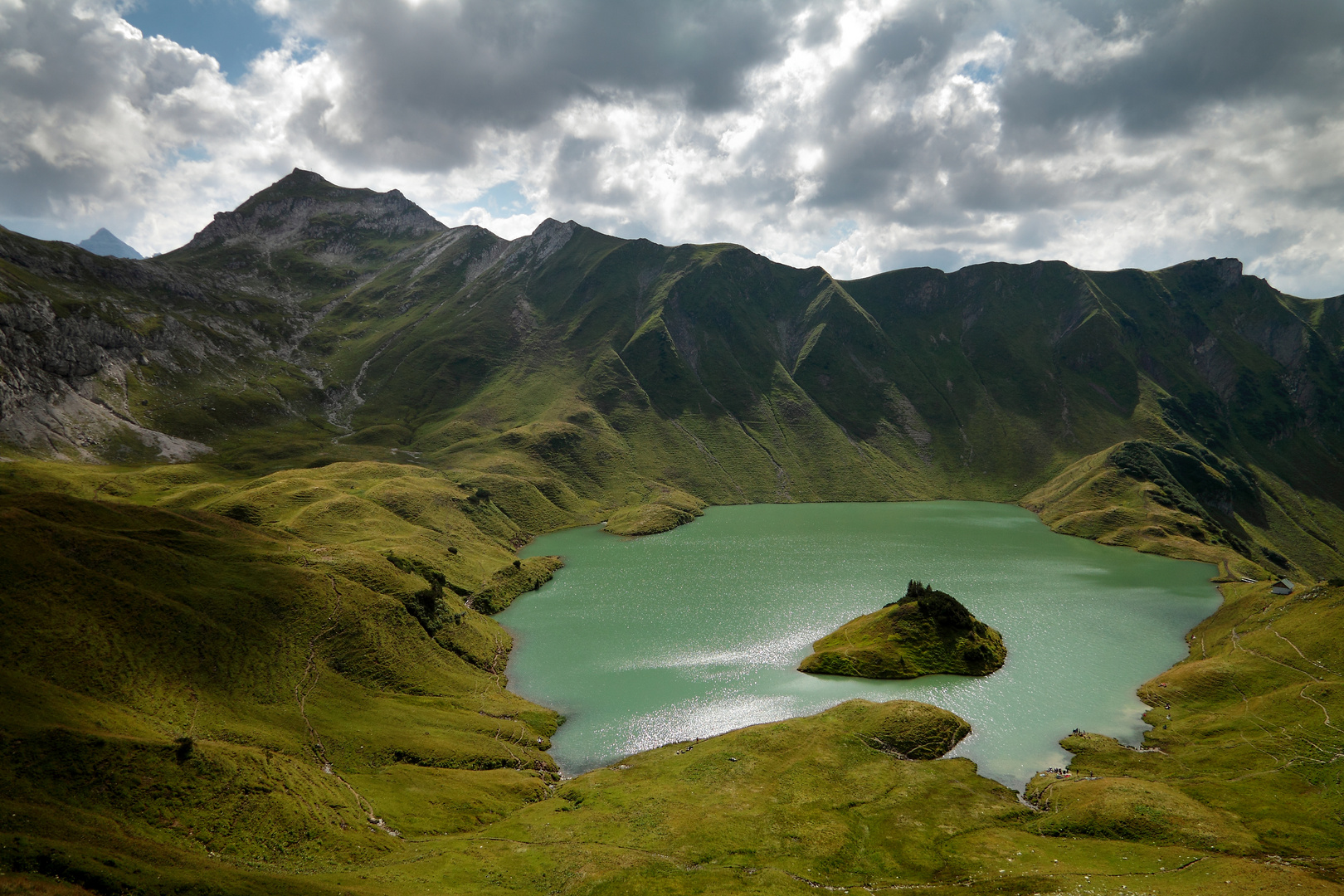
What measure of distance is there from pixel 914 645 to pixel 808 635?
1838 cm

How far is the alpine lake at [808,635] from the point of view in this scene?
258 feet

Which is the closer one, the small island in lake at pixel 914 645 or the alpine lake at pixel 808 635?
the alpine lake at pixel 808 635

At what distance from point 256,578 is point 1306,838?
117 meters

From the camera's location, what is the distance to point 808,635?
348 feet

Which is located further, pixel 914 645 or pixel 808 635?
pixel 808 635

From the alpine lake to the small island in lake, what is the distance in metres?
2.01

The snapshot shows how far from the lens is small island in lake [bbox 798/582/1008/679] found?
9194 centimetres

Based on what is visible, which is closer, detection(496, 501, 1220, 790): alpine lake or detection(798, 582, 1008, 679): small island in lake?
detection(496, 501, 1220, 790): alpine lake

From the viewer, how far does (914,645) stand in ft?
313

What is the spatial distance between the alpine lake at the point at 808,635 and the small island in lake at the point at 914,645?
2013 mm

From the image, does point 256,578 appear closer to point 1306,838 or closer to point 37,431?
point 1306,838

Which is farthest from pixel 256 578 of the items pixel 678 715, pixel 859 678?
pixel 859 678

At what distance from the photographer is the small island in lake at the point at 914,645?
91.9 m

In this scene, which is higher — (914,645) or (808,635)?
(808,635)
